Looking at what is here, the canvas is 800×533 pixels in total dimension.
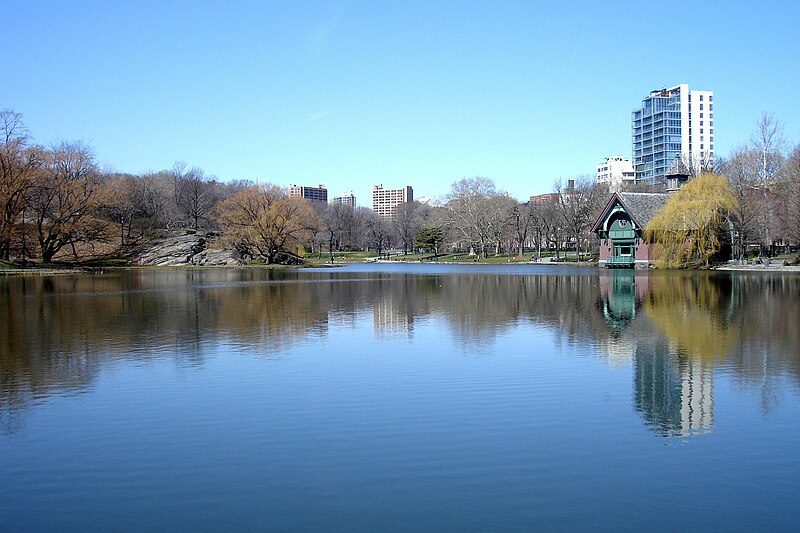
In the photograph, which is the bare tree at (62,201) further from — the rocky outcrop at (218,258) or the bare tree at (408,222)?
the bare tree at (408,222)

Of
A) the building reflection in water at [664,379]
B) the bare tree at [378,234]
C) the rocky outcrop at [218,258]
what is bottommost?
the building reflection in water at [664,379]

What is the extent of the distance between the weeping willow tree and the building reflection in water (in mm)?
43809

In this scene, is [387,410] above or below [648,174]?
below

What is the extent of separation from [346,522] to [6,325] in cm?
2026

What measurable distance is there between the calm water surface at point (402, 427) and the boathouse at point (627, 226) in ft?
173

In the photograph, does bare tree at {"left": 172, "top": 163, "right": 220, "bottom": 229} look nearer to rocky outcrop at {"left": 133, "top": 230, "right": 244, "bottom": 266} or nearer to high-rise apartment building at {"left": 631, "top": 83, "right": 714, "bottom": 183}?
rocky outcrop at {"left": 133, "top": 230, "right": 244, "bottom": 266}

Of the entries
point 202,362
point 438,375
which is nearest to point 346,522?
point 438,375

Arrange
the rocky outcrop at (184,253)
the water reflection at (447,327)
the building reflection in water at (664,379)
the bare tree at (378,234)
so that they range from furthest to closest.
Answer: the bare tree at (378,234) → the rocky outcrop at (184,253) → the water reflection at (447,327) → the building reflection in water at (664,379)

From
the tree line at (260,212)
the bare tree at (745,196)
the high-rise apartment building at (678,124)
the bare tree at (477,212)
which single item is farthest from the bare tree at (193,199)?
the high-rise apartment building at (678,124)

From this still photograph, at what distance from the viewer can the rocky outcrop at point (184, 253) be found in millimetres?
88688

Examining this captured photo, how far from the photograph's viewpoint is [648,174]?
19400cm

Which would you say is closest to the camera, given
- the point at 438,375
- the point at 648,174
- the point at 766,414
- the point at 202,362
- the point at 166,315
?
the point at 766,414

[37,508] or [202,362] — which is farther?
[202,362]

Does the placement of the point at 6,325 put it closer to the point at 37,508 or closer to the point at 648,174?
the point at 37,508
